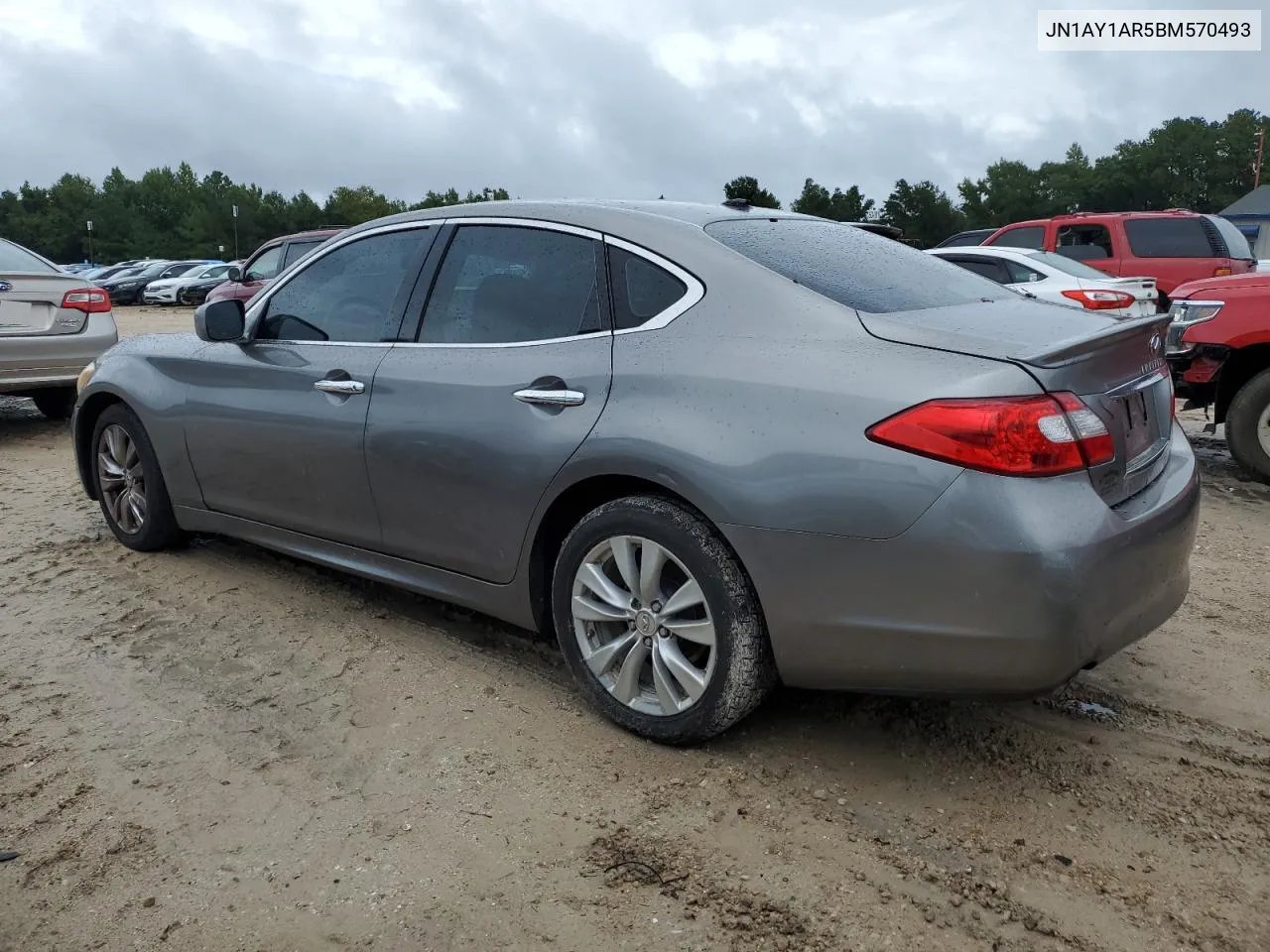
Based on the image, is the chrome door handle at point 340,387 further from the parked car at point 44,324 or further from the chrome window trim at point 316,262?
the parked car at point 44,324

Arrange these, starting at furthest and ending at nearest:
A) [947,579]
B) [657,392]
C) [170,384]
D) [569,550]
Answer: [170,384]
[569,550]
[657,392]
[947,579]

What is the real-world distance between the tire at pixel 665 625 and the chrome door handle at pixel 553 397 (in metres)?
0.33

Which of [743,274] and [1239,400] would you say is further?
[1239,400]

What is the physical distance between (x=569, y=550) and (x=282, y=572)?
6.99 feet

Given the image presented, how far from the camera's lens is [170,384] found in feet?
14.9

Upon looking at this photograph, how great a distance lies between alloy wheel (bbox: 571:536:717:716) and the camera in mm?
2916

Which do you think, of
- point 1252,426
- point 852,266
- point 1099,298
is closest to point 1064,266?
point 1099,298

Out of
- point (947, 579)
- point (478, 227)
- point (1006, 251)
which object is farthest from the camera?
point (1006, 251)

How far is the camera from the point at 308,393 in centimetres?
390

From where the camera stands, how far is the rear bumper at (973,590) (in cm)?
242

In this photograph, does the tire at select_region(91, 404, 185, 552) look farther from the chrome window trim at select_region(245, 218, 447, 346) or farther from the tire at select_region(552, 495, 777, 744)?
the tire at select_region(552, 495, 777, 744)

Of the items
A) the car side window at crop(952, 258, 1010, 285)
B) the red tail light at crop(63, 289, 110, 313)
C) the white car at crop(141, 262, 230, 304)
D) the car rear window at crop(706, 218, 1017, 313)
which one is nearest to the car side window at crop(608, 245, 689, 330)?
the car rear window at crop(706, 218, 1017, 313)

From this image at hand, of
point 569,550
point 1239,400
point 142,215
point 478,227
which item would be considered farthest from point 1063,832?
→ point 142,215

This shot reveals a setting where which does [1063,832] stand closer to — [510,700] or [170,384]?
[510,700]
